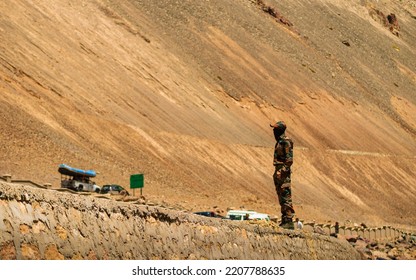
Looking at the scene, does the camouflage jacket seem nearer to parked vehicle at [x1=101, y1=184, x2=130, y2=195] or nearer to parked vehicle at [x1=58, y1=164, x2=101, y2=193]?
parked vehicle at [x1=58, y1=164, x2=101, y2=193]

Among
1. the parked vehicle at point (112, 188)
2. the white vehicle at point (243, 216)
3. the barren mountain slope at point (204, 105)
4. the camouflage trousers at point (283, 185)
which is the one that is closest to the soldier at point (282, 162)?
the camouflage trousers at point (283, 185)

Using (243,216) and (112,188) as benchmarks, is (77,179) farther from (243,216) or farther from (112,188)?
(243,216)

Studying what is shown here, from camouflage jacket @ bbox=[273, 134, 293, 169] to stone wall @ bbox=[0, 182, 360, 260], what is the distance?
100cm

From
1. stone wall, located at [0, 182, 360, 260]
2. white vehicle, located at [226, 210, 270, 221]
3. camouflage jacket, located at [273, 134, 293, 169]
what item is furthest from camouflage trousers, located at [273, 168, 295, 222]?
white vehicle, located at [226, 210, 270, 221]

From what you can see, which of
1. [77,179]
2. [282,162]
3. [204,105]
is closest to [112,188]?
[77,179]

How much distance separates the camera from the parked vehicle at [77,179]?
2792 centimetres

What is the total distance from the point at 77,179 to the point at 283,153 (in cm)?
1647

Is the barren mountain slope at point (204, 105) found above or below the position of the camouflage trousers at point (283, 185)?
above

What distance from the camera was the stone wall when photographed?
8555 mm

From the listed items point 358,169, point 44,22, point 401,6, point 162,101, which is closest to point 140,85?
point 162,101

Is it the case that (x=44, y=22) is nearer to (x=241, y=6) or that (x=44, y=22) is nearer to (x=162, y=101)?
(x=162, y=101)

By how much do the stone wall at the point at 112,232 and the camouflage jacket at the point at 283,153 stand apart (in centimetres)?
100

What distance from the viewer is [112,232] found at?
9852mm

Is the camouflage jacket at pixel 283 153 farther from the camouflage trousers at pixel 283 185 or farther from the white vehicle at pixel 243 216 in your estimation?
the white vehicle at pixel 243 216
